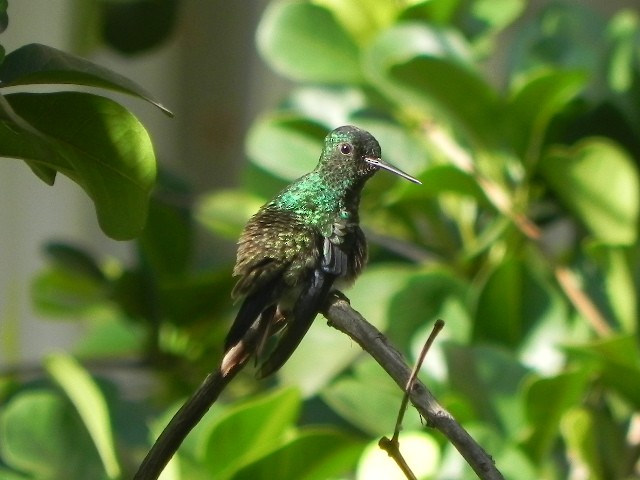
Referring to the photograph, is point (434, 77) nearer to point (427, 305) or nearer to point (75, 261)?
point (427, 305)

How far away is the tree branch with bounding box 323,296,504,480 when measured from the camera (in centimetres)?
42

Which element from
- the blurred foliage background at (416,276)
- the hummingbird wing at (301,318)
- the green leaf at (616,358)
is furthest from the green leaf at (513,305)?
the hummingbird wing at (301,318)

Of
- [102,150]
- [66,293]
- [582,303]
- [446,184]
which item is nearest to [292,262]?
[102,150]

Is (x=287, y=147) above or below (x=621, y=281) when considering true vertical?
above

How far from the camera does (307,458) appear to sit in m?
0.75

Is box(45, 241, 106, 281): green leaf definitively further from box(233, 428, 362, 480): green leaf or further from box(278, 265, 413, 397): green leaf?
box(233, 428, 362, 480): green leaf

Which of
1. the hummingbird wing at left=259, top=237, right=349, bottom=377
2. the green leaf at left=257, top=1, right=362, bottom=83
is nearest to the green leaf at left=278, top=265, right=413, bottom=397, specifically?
the green leaf at left=257, top=1, right=362, bottom=83

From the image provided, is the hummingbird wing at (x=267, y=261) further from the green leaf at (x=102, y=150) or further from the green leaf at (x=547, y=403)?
the green leaf at (x=547, y=403)

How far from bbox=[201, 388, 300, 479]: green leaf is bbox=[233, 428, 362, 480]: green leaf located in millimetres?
35

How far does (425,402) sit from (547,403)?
1.43 feet

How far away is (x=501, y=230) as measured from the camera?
1020 millimetres

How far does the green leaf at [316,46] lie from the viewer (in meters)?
1.13

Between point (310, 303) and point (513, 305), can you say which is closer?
point (310, 303)

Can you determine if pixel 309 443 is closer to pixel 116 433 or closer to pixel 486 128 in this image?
pixel 116 433
